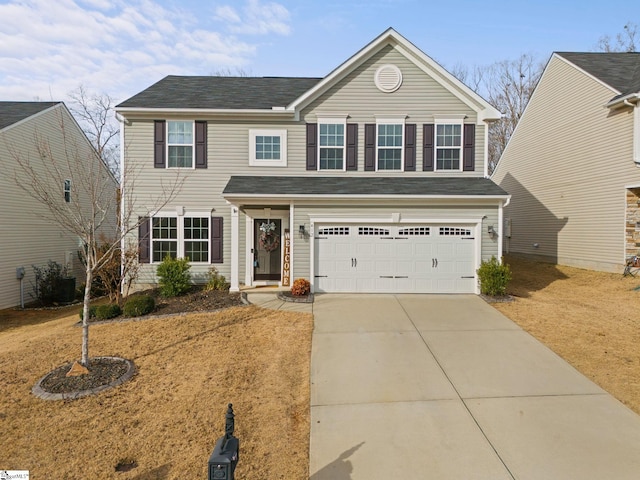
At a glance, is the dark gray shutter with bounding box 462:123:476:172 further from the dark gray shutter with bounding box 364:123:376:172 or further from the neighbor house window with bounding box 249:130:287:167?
the neighbor house window with bounding box 249:130:287:167

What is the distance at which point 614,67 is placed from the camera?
15.3 metres

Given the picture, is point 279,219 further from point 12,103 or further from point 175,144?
point 12,103

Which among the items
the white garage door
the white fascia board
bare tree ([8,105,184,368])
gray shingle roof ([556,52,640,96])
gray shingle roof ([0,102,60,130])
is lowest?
the white garage door

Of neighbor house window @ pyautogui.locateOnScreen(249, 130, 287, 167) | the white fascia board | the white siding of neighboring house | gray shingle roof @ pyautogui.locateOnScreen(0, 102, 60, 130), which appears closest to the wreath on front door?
the white siding of neighboring house

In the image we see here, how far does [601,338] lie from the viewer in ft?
23.8

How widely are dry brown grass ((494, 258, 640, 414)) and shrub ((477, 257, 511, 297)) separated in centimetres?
57

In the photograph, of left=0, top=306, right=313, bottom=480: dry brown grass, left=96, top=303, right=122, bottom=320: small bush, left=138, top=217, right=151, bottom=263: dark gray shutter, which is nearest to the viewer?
left=0, top=306, right=313, bottom=480: dry brown grass

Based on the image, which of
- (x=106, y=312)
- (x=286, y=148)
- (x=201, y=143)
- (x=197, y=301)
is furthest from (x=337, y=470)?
(x=201, y=143)

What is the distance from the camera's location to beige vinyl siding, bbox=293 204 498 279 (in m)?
10.9

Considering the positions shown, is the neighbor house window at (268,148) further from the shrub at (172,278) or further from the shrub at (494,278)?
the shrub at (494,278)

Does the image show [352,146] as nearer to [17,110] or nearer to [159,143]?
[159,143]

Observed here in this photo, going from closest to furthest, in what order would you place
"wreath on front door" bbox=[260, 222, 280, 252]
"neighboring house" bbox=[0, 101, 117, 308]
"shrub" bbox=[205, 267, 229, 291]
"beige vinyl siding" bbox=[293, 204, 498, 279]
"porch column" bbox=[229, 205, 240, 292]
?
"beige vinyl siding" bbox=[293, 204, 498, 279] < "porch column" bbox=[229, 205, 240, 292] < "shrub" bbox=[205, 267, 229, 291] < "wreath on front door" bbox=[260, 222, 280, 252] < "neighboring house" bbox=[0, 101, 117, 308]

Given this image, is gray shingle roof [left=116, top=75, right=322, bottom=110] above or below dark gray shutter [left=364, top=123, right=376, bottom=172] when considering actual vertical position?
above

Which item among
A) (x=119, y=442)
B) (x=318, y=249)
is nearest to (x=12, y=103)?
(x=318, y=249)
